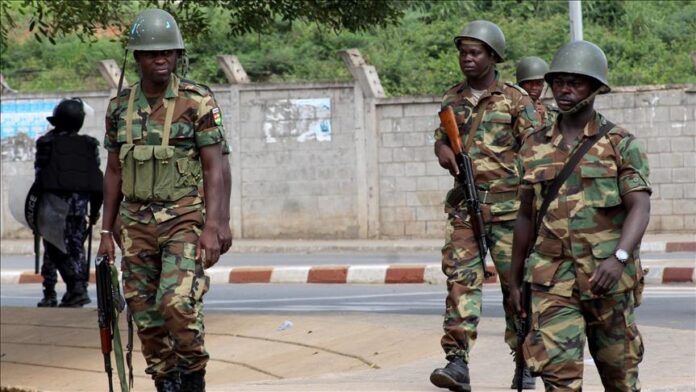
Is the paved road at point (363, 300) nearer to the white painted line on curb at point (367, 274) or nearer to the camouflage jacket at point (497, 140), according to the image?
the white painted line on curb at point (367, 274)

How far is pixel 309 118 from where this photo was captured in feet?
69.7

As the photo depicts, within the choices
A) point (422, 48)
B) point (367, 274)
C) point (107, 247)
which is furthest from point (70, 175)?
point (422, 48)

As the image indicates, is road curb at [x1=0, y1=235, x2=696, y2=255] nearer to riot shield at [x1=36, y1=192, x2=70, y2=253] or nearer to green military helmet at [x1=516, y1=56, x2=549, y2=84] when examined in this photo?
riot shield at [x1=36, y1=192, x2=70, y2=253]

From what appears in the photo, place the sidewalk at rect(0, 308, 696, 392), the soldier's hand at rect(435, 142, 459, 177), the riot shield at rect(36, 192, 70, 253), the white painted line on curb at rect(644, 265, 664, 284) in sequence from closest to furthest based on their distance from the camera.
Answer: the soldier's hand at rect(435, 142, 459, 177) → the sidewalk at rect(0, 308, 696, 392) → the riot shield at rect(36, 192, 70, 253) → the white painted line on curb at rect(644, 265, 664, 284)

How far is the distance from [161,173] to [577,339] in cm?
226

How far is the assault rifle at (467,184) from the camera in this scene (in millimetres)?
7723

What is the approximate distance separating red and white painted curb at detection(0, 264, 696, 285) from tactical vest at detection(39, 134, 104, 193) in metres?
2.68

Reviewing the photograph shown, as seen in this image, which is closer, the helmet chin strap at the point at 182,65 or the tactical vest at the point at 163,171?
the tactical vest at the point at 163,171

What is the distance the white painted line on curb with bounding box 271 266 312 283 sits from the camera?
16703 mm

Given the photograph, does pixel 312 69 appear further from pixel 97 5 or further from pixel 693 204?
pixel 97 5

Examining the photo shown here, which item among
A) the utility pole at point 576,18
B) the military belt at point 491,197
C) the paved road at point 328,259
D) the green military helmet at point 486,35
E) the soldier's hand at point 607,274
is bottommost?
the paved road at point 328,259

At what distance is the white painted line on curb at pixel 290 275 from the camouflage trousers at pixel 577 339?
35.9 feet

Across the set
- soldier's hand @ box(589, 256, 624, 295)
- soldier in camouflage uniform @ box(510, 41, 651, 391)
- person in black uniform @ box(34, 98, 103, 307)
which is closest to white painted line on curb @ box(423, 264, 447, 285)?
person in black uniform @ box(34, 98, 103, 307)

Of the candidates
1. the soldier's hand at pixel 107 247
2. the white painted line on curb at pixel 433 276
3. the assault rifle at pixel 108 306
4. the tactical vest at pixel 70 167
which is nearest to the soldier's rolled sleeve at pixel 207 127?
the soldier's hand at pixel 107 247
